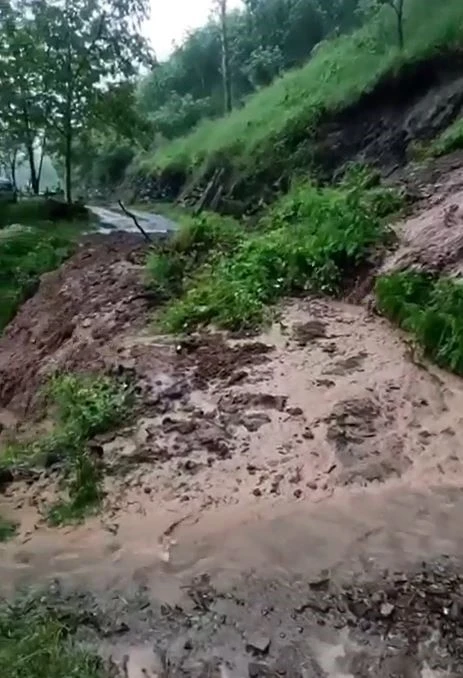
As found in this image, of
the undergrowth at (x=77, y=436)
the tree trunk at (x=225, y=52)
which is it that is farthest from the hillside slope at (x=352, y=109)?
the undergrowth at (x=77, y=436)

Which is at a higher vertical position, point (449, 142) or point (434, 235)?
point (449, 142)

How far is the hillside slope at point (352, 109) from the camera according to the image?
11555 mm

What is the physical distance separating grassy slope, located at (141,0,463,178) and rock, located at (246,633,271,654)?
1100 cm

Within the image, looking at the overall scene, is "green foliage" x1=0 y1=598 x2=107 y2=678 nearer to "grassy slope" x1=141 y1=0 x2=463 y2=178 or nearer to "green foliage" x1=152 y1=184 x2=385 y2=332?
"green foliage" x1=152 y1=184 x2=385 y2=332

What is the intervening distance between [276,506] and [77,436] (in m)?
1.53

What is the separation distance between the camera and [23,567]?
3621mm

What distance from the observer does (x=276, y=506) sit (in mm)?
3969

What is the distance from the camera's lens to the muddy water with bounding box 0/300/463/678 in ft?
11.1

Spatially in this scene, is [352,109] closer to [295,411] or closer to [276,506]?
[295,411]

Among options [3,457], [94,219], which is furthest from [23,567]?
[94,219]

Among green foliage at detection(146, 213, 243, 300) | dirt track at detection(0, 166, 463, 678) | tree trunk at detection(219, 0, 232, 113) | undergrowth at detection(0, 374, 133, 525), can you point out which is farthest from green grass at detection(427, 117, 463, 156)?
tree trunk at detection(219, 0, 232, 113)

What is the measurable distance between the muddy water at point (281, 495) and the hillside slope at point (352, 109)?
701 cm

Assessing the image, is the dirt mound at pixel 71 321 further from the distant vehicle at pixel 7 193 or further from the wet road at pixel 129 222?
the distant vehicle at pixel 7 193

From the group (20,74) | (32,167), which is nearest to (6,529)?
(20,74)
